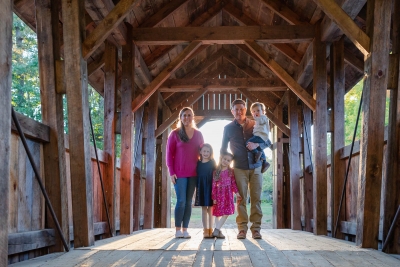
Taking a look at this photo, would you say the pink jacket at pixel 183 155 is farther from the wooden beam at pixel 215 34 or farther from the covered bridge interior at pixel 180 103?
the wooden beam at pixel 215 34

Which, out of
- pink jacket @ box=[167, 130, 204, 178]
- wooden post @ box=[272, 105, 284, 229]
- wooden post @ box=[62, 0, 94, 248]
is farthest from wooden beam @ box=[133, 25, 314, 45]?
wooden post @ box=[272, 105, 284, 229]

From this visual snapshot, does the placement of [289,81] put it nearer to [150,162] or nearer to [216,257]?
[216,257]

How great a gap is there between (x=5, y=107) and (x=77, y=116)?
65.4 inches

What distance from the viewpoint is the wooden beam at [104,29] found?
481cm

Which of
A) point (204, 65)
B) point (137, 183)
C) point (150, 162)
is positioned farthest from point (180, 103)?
point (137, 183)

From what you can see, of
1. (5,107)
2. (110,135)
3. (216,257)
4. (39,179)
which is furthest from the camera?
(110,135)

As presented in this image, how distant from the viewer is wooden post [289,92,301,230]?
9867 mm

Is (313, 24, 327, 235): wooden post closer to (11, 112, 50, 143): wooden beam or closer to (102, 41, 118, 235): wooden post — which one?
(102, 41, 118, 235): wooden post

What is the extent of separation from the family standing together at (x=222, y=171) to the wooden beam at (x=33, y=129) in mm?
1659

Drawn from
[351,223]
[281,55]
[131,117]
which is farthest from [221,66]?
[351,223]

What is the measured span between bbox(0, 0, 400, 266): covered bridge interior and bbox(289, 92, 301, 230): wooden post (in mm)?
22

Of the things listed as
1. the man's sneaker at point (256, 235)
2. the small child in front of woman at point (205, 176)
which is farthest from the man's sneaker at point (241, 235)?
the small child in front of woman at point (205, 176)

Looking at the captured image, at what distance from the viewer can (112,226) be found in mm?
7215

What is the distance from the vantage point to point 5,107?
9.99 feet
